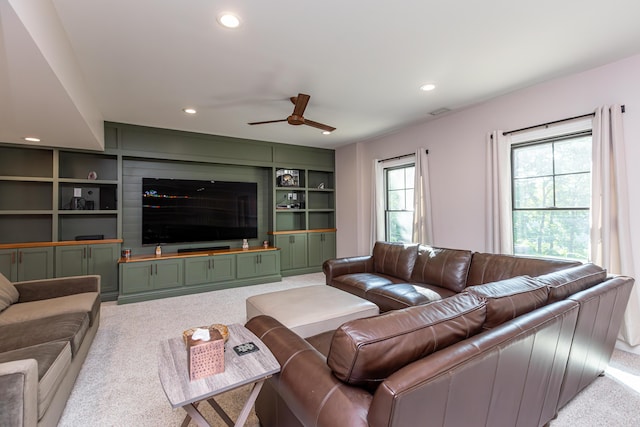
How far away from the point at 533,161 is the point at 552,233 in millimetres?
843

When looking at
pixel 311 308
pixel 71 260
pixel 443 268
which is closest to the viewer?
pixel 311 308

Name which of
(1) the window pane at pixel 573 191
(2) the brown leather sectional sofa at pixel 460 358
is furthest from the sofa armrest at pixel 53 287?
(1) the window pane at pixel 573 191

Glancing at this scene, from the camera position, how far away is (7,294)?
2498 millimetres

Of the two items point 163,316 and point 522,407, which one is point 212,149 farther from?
point 522,407

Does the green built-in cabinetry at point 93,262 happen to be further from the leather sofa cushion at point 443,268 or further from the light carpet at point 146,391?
the leather sofa cushion at point 443,268

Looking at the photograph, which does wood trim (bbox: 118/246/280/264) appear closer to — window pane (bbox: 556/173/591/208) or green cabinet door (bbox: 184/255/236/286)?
green cabinet door (bbox: 184/255/236/286)

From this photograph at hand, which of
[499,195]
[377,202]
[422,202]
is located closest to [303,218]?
[377,202]

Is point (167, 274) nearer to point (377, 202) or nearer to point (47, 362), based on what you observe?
point (47, 362)

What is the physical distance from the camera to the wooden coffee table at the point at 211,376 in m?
1.08

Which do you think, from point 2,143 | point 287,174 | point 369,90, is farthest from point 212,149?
point 369,90

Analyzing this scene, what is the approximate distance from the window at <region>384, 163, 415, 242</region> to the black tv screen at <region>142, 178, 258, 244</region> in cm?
246

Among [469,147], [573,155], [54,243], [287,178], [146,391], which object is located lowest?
[146,391]

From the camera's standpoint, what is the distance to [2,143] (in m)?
3.74

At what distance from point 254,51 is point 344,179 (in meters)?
3.76
